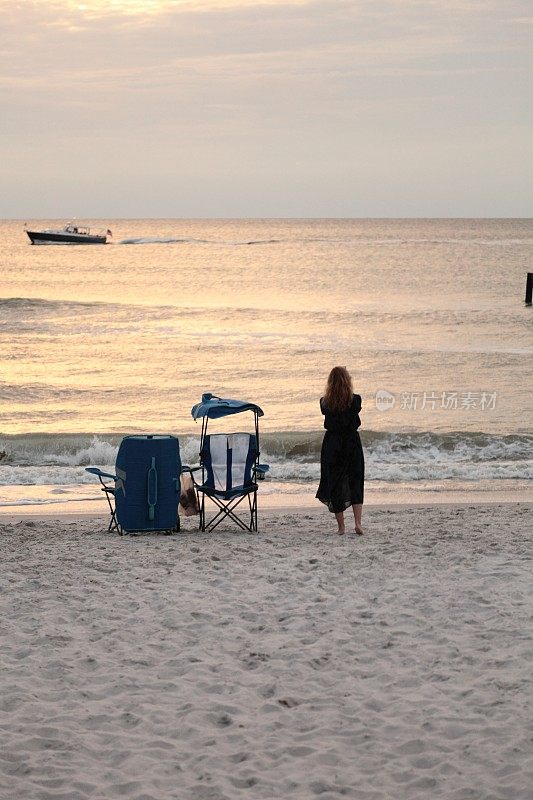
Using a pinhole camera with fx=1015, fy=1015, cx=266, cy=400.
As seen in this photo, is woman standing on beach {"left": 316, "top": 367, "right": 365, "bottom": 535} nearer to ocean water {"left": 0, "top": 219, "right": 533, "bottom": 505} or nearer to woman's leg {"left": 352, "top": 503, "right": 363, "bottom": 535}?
woman's leg {"left": 352, "top": 503, "right": 363, "bottom": 535}

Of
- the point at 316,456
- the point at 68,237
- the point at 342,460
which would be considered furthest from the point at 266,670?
the point at 68,237

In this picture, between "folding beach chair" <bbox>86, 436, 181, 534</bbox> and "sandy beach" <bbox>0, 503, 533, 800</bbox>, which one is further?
"folding beach chair" <bbox>86, 436, 181, 534</bbox>

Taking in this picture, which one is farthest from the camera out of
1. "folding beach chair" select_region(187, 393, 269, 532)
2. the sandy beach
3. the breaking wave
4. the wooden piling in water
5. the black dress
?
the wooden piling in water

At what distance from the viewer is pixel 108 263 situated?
74.2 meters

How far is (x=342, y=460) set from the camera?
26.2ft

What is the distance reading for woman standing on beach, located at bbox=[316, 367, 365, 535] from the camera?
7863 mm

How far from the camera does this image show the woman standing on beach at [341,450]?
25.8 feet

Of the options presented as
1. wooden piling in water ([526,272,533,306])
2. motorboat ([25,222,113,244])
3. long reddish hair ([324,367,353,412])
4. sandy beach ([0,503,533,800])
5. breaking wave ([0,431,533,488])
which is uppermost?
motorboat ([25,222,113,244])

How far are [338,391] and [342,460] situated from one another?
0.57 metres

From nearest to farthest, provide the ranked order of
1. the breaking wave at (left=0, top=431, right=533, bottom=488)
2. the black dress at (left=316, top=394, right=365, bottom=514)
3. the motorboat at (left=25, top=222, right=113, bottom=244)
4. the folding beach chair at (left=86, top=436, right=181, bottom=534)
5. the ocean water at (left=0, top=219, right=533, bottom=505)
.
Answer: the folding beach chair at (left=86, top=436, right=181, bottom=534) < the black dress at (left=316, top=394, right=365, bottom=514) < the breaking wave at (left=0, top=431, right=533, bottom=488) < the ocean water at (left=0, top=219, right=533, bottom=505) < the motorboat at (left=25, top=222, right=113, bottom=244)

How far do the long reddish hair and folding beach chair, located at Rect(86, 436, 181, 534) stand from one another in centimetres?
123

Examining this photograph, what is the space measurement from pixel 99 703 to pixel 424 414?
12739mm

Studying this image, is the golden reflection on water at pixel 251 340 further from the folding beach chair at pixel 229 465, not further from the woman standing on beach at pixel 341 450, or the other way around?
the woman standing on beach at pixel 341 450

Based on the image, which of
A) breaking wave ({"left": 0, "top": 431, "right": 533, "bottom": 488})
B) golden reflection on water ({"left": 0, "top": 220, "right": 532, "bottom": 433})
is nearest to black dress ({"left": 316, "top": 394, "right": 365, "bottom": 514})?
breaking wave ({"left": 0, "top": 431, "right": 533, "bottom": 488})
